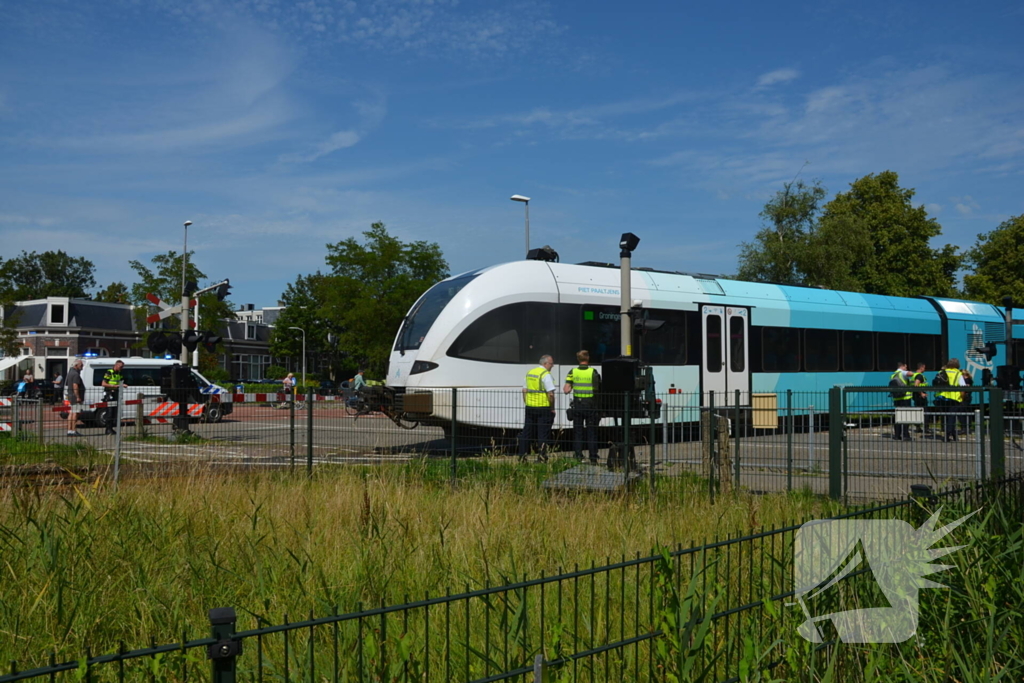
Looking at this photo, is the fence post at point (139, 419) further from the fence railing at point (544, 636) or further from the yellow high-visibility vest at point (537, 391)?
the fence railing at point (544, 636)

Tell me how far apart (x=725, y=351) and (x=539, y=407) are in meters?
7.48

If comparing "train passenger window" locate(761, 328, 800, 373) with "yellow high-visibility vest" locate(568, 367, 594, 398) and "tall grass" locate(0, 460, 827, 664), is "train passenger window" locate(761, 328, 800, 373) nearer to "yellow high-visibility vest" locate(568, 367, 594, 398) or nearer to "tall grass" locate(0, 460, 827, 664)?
"yellow high-visibility vest" locate(568, 367, 594, 398)

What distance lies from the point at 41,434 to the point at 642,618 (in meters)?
8.66

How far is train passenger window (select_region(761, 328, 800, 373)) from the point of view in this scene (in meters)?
19.0

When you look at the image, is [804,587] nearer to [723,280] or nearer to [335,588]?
[335,588]

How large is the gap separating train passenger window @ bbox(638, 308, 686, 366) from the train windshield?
12.3ft

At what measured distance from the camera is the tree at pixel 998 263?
53594 mm

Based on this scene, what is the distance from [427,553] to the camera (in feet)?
18.3

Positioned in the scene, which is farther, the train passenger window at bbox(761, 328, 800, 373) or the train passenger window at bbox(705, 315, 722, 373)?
the train passenger window at bbox(761, 328, 800, 373)

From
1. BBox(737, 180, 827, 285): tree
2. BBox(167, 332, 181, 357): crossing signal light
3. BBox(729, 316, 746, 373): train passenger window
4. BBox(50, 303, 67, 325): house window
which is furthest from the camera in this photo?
BBox(50, 303, 67, 325): house window

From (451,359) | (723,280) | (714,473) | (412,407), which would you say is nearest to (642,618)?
(714,473)

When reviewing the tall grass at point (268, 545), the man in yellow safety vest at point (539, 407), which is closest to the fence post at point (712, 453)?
the tall grass at point (268, 545)

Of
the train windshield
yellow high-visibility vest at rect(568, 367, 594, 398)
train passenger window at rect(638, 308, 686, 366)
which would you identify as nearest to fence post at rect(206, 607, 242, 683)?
yellow high-visibility vest at rect(568, 367, 594, 398)

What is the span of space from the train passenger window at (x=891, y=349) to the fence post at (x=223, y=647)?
21.6 m
